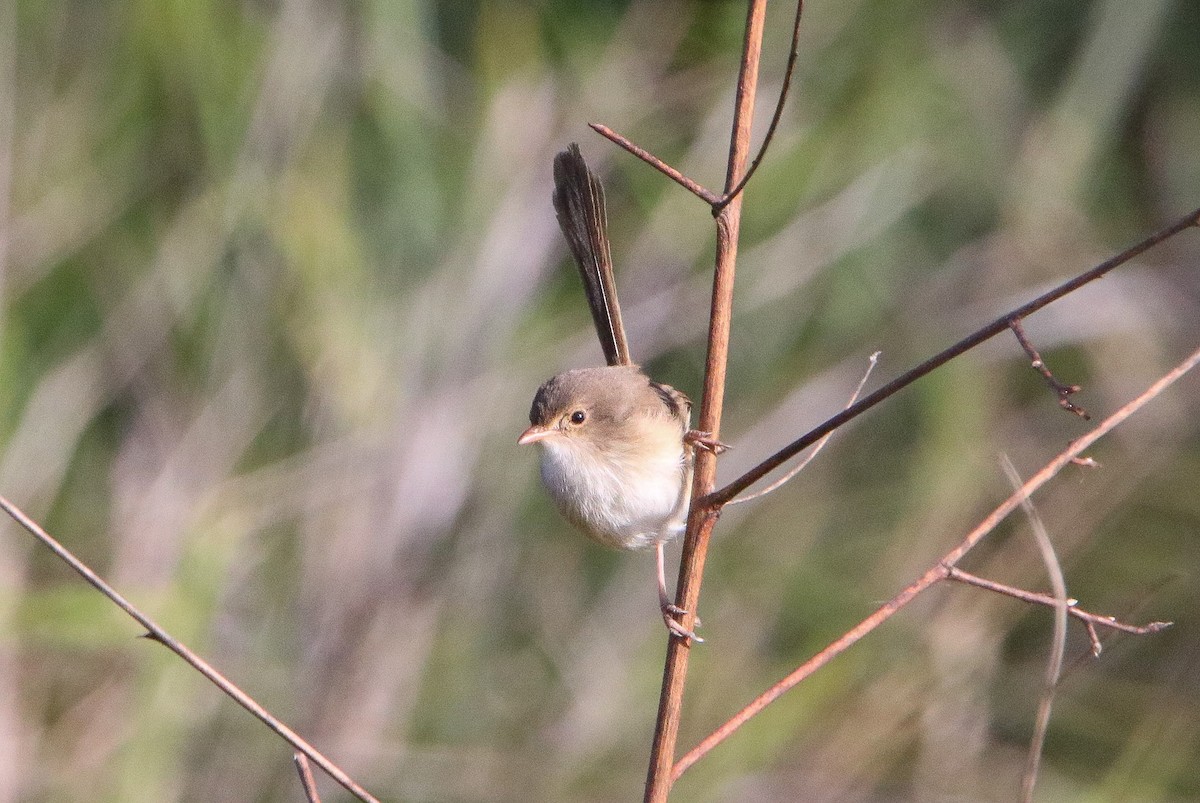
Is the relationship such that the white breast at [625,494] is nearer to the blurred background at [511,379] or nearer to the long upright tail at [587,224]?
the long upright tail at [587,224]

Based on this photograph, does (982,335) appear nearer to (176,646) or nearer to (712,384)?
(712,384)

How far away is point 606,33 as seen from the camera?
4.69 metres

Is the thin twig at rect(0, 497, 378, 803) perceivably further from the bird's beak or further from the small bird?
the bird's beak

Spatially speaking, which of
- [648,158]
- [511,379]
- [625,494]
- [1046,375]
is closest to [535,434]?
[625,494]

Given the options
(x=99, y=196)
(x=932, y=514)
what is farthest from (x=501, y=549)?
(x=99, y=196)

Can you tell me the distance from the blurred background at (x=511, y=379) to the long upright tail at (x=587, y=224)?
1.82 m

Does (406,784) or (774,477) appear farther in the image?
(774,477)

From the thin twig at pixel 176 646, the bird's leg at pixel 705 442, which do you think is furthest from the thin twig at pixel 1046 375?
the thin twig at pixel 176 646

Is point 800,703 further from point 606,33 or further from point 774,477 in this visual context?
point 606,33

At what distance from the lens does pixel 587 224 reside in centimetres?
257

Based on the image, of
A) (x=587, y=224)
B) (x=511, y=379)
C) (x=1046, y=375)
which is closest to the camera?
(x=1046, y=375)

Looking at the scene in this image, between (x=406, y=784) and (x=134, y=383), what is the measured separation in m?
1.58

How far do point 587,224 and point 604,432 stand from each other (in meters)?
0.44

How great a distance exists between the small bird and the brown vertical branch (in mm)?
519
